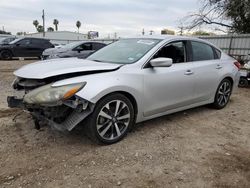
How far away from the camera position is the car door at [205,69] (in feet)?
15.8

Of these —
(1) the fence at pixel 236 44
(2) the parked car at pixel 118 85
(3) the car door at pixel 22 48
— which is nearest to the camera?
(2) the parked car at pixel 118 85

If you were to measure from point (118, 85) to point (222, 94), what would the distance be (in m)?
2.92

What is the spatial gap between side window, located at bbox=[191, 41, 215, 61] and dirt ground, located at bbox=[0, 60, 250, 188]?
1245mm

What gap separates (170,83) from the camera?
4234 mm

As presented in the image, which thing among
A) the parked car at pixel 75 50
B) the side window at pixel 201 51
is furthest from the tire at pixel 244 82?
the parked car at pixel 75 50

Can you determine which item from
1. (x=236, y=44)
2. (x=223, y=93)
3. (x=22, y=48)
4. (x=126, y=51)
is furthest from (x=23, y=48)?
(x=223, y=93)

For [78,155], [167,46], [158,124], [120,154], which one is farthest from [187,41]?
[78,155]

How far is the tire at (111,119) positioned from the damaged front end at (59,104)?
0.53ft

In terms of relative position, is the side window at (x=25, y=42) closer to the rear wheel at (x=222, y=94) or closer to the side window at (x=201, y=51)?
the side window at (x=201, y=51)

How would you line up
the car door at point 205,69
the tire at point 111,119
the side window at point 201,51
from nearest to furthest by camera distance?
the tire at point 111,119 < the car door at point 205,69 < the side window at point 201,51

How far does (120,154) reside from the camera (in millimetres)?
3428

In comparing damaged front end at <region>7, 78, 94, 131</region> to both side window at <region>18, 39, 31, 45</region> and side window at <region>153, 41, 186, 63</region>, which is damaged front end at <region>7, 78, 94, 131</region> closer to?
side window at <region>153, 41, 186, 63</region>

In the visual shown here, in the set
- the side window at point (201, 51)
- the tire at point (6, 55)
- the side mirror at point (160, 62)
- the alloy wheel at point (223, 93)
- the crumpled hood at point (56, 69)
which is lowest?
the tire at point (6, 55)

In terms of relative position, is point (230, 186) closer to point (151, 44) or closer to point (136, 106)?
point (136, 106)
